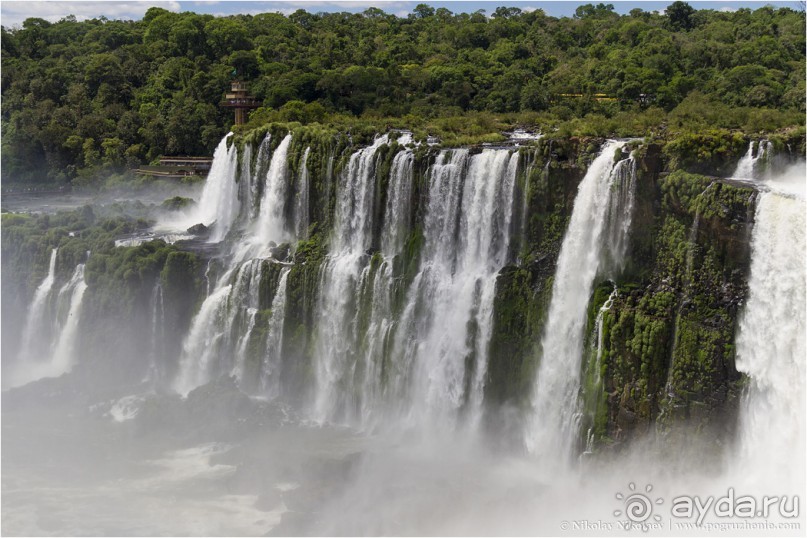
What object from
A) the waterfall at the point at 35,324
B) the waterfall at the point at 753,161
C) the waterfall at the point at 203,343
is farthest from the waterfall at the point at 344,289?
the waterfall at the point at 35,324

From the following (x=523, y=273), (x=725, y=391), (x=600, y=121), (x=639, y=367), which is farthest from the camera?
(x=600, y=121)

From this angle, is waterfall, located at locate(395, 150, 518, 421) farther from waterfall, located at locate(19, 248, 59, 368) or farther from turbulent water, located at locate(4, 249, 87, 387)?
waterfall, located at locate(19, 248, 59, 368)

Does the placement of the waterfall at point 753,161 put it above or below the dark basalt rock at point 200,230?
above

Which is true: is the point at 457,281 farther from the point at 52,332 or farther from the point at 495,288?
the point at 52,332

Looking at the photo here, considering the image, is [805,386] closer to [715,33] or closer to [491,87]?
[491,87]

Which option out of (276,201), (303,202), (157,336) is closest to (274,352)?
(157,336)

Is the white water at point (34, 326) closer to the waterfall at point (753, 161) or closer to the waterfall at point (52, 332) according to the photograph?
the waterfall at point (52, 332)

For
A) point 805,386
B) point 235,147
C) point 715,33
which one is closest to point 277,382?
point 235,147
